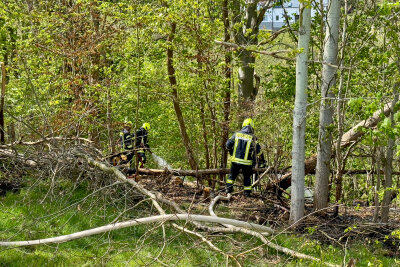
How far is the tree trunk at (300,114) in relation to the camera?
7.34 meters

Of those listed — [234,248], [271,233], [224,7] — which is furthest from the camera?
[224,7]

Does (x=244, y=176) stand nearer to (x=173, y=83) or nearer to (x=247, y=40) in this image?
(x=173, y=83)

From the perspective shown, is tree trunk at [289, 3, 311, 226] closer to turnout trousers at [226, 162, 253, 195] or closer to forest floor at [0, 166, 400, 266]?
forest floor at [0, 166, 400, 266]

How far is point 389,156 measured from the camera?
26.5 feet

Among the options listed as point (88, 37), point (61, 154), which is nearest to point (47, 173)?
point (61, 154)

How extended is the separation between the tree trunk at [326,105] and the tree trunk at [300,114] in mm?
361

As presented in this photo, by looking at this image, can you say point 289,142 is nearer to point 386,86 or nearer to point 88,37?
point 386,86

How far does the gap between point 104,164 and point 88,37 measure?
4044 millimetres

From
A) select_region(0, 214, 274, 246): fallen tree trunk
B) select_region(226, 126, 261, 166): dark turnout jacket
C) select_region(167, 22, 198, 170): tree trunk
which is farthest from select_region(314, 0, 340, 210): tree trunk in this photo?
select_region(167, 22, 198, 170): tree trunk

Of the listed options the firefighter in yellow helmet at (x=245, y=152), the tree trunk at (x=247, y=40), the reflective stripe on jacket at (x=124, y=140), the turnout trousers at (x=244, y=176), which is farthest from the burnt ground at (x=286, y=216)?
the tree trunk at (x=247, y=40)

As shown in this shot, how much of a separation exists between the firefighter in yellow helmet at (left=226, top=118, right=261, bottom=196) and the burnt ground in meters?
0.28

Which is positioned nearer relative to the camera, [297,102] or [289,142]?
[297,102]

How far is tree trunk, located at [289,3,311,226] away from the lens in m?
7.34

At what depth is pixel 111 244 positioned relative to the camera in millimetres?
6492
